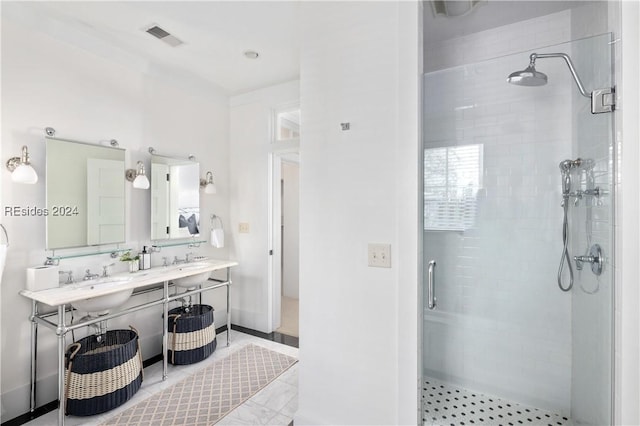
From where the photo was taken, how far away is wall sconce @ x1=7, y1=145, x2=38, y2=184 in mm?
1855

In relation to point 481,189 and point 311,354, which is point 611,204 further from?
point 311,354

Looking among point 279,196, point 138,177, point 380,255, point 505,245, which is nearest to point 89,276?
point 138,177

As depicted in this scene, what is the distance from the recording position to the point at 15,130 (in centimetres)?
197

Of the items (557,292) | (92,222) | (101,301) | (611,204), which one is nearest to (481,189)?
(611,204)

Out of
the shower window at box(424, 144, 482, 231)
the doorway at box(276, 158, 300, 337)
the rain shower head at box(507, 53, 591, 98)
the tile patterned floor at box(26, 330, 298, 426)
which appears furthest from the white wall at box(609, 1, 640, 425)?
the doorway at box(276, 158, 300, 337)

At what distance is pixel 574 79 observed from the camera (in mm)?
1515

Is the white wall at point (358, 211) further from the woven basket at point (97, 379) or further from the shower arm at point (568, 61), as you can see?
the woven basket at point (97, 379)

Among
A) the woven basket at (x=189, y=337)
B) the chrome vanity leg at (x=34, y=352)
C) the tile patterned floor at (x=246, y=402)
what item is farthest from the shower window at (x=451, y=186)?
the chrome vanity leg at (x=34, y=352)

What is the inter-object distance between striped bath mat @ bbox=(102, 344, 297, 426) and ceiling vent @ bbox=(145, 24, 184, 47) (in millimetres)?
2693

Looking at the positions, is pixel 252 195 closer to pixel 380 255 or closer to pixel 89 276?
pixel 89 276

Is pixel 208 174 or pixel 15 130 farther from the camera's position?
pixel 208 174

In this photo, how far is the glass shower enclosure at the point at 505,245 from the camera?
1556 mm

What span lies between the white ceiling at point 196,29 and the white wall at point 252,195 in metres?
0.42

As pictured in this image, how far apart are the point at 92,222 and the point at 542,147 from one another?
3.09m
